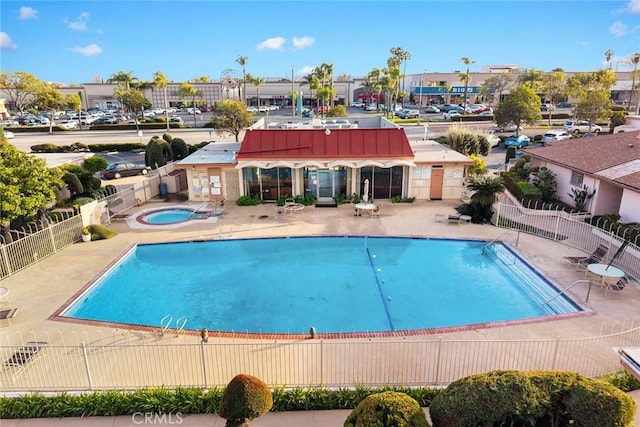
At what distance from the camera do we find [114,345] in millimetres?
11484

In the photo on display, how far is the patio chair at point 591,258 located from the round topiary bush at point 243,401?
14244mm

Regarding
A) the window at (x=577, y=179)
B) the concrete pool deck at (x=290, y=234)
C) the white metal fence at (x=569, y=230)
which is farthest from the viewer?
the window at (x=577, y=179)

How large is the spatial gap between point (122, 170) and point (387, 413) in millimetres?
32318

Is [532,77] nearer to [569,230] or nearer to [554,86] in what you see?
[554,86]

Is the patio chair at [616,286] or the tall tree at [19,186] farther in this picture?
the tall tree at [19,186]

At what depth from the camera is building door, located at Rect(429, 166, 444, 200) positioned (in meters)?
25.2

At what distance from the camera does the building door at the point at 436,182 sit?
82.7 ft

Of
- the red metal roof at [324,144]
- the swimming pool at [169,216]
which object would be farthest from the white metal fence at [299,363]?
the red metal roof at [324,144]

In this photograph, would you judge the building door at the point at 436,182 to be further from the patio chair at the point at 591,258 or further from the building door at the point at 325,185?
the patio chair at the point at 591,258

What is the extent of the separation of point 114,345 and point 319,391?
6053 millimetres

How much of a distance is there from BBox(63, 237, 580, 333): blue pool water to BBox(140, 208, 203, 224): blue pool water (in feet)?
11.8

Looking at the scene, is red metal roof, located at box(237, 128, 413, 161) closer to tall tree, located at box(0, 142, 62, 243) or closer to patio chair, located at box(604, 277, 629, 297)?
tall tree, located at box(0, 142, 62, 243)

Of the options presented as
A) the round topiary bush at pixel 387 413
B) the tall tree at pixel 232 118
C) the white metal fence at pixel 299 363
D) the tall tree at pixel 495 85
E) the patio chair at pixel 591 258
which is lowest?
the white metal fence at pixel 299 363

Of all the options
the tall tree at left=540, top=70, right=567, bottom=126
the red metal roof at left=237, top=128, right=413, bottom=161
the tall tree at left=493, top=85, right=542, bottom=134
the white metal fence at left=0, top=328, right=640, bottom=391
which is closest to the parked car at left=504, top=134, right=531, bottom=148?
the tall tree at left=493, top=85, right=542, bottom=134
